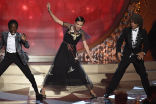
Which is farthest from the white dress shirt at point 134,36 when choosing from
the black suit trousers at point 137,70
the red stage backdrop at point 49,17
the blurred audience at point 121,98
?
the red stage backdrop at point 49,17

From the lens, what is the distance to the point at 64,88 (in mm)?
3812

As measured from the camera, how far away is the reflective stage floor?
289cm

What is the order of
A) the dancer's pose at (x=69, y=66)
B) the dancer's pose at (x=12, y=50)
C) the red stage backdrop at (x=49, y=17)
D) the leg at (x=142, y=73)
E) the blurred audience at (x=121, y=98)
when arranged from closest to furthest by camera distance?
the blurred audience at (x=121, y=98) → the dancer's pose at (x=12, y=50) → the leg at (x=142, y=73) → the dancer's pose at (x=69, y=66) → the red stage backdrop at (x=49, y=17)

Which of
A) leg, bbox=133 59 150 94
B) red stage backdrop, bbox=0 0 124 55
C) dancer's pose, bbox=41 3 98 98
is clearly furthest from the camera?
red stage backdrop, bbox=0 0 124 55

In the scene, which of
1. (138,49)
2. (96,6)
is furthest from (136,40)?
(96,6)

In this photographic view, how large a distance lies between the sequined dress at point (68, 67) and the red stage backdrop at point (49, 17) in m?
3.17

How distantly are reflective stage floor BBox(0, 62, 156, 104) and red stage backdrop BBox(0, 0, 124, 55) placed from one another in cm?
206

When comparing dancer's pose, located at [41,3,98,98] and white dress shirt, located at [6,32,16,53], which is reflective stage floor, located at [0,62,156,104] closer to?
dancer's pose, located at [41,3,98,98]

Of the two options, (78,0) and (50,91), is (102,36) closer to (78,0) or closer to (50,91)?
(78,0)

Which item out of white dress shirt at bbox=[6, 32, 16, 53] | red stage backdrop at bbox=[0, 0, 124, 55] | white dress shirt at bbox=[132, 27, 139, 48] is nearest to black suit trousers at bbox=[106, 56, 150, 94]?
white dress shirt at bbox=[132, 27, 139, 48]

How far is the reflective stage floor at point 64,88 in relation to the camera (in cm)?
289

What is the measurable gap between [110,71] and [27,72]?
2.41 m

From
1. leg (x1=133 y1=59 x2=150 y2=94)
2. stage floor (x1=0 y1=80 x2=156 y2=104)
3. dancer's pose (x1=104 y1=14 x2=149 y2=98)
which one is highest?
dancer's pose (x1=104 y1=14 x2=149 y2=98)

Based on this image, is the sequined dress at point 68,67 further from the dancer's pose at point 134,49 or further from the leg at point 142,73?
the leg at point 142,73
